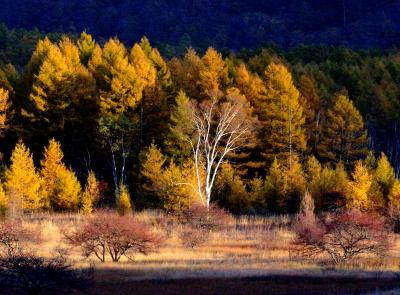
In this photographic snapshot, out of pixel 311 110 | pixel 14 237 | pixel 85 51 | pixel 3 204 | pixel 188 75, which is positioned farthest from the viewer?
pixel 85 51

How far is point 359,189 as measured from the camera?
40.5 meters

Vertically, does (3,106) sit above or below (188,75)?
below

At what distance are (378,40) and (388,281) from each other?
294ft

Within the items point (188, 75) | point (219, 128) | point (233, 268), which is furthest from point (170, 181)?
point (233, 268)

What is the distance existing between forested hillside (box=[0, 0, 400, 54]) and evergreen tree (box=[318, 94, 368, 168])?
198ft

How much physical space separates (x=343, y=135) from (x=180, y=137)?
12.5 meters

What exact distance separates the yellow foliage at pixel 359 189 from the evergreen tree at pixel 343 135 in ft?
29.5

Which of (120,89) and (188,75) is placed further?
(188,75)

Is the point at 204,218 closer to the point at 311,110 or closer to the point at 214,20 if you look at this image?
the point at 311,110

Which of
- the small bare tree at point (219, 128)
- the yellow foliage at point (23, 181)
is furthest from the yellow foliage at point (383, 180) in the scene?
the yellow foliage at point (23, 181)

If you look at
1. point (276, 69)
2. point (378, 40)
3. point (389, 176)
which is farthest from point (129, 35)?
point (389, 176)

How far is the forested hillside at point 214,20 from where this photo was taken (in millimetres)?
112750

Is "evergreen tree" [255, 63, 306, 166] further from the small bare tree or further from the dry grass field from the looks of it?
the dry grass field

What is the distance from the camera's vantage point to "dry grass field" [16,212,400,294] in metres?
22.2
